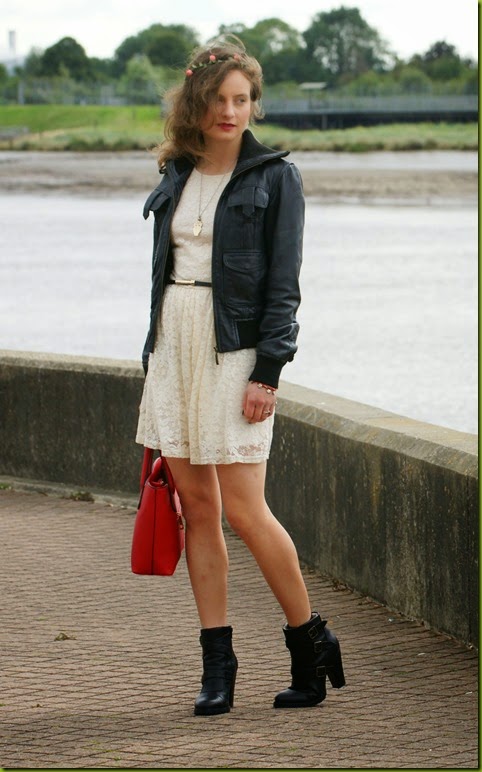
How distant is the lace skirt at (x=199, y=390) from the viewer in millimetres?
4250

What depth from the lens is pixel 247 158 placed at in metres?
4.29

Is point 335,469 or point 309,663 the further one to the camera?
point 335,469

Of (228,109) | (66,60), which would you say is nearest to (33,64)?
(66,60)

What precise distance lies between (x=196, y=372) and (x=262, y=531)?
1.53ft

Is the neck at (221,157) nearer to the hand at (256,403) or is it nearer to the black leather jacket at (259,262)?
the black leather jacket at (259,262)

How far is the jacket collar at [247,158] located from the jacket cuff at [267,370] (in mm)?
500

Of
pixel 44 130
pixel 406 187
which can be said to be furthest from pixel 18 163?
pixel 44 130

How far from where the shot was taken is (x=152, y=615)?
5406 mm

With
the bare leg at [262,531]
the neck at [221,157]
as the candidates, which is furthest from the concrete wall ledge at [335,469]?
the neck at [221,157]

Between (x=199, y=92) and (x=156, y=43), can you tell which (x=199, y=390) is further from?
(x=156, y=43)

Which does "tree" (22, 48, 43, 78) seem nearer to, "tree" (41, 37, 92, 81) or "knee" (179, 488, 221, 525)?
"tree" (41, 37, 92, 81)

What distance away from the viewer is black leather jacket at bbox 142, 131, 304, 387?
420 centimetres

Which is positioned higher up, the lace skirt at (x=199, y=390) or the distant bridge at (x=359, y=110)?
the lace skirt at (x=199, y=390)

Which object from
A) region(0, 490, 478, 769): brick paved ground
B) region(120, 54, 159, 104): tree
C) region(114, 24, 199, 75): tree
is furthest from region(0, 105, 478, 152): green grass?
region(0, 490, 478, 769): brick paved ground
